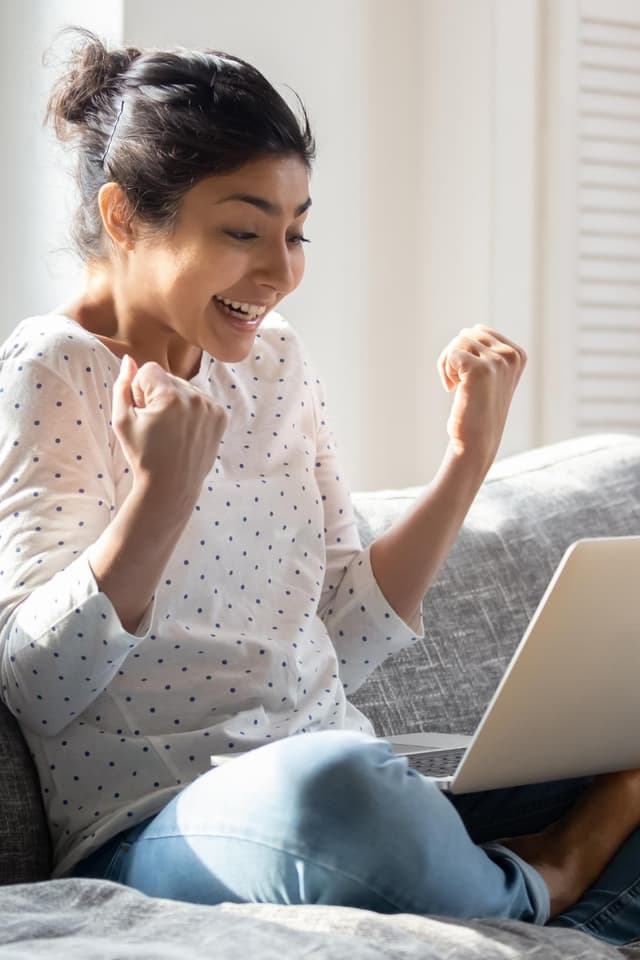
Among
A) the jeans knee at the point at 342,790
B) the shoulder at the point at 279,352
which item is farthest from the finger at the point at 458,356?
the jeans knee at the point at 342,790

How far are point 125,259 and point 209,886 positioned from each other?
640 mm

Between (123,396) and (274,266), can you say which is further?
(274,266)

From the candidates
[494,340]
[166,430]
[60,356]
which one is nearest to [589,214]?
[494,340]

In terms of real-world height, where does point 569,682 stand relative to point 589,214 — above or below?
below

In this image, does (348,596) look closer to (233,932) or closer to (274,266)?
(274,266)

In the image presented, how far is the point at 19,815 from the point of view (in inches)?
48.5

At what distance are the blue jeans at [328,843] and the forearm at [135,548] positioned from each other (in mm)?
164

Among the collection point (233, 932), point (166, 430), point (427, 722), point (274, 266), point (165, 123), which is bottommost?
point (427, 722)

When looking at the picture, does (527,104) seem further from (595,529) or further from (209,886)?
(209,886)

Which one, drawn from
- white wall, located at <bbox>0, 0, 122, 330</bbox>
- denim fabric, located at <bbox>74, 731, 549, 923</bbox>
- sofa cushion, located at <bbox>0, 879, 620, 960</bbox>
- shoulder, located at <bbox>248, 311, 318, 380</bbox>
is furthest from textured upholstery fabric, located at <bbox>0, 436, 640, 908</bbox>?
white wall, located at <bbox>0, 0, 122, 330</bbox>

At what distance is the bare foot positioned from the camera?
1208 mm

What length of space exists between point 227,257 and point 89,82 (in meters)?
0.26

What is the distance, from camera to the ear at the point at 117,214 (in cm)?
137

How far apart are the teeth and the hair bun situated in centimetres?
23
